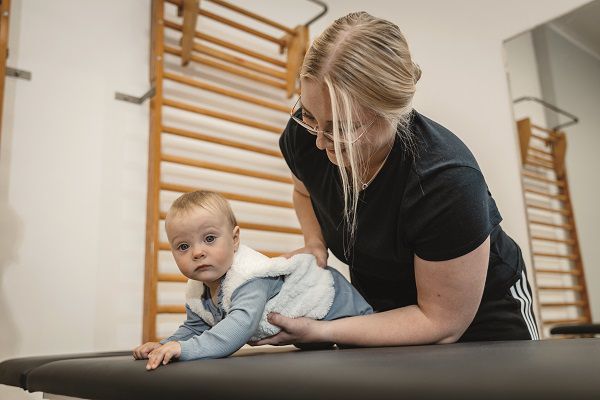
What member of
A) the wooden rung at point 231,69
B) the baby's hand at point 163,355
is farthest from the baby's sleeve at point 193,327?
the wooden rung at point 231,69

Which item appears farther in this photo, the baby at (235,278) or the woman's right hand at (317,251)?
the woman's right hand at (317,251)

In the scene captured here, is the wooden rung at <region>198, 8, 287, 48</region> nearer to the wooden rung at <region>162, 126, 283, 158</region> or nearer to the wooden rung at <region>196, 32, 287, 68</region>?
the wooden rung at <region>196, 32, 287, 68</region>

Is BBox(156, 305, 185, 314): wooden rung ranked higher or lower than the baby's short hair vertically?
lower

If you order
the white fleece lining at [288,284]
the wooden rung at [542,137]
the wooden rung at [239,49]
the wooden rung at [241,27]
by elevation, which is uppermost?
the wooden rung at [241,27]

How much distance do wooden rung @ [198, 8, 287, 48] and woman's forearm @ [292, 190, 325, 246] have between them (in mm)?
1335

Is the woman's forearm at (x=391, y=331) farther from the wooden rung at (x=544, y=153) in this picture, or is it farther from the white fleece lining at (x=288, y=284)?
the wooden rung at (x=544, y=153)

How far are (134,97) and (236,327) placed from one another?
62.1 inches

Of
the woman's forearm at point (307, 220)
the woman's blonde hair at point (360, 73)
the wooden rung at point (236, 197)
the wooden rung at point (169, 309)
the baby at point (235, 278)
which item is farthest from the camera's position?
the wooden rung at point (236, 197)

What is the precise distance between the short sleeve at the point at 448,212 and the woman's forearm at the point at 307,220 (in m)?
0.36

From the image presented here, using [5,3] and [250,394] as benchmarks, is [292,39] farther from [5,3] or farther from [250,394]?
[250,394]

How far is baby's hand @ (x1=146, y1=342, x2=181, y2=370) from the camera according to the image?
0.73 m

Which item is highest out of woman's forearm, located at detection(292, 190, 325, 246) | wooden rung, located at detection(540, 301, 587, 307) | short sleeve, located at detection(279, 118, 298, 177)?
short sleeve, located at detection(279, 118, 298, 177)

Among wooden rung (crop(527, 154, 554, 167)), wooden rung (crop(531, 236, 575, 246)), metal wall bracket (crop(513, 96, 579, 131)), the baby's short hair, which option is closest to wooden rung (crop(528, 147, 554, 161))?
wooden rung (crop(527, 154, 554, 167))

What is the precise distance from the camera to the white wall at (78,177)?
1.83 metres
